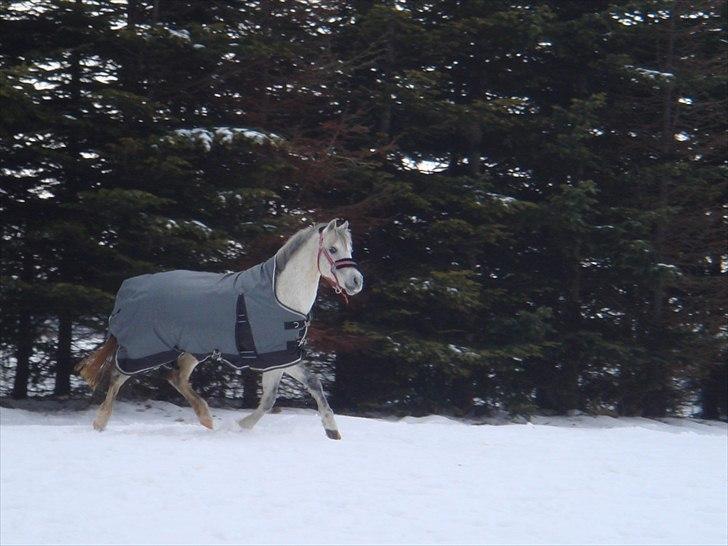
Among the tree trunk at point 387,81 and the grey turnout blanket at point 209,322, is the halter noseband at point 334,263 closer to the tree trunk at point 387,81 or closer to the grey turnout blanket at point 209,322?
the grey turnout blanket at point 209,322

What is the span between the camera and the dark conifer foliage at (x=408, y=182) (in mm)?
11391

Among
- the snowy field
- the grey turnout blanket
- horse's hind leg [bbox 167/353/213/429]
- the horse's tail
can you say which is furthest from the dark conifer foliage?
the snowy field

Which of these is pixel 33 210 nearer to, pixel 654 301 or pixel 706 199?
pixel 654 301

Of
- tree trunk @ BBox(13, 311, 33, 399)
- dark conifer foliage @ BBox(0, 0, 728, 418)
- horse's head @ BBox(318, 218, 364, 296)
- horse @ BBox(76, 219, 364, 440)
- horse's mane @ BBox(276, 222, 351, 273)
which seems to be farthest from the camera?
tree trunk @ BBox(13, 311, 33, 399)

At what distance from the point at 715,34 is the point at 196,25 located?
986cm

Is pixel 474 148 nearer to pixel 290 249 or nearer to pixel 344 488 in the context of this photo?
pixel 290 249

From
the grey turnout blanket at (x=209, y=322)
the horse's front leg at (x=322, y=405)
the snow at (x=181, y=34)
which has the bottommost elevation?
the horse's front leg at (x=322, y=405)

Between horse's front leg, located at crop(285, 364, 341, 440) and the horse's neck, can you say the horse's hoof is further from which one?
the horse's neck

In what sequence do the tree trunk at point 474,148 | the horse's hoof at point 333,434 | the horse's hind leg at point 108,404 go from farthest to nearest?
1. the tree trunk at point 474,148
2. the horse's hind leg at point 108,404
3. the horse's hoof at point 333,434

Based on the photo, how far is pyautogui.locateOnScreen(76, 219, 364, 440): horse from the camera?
7656 millimetres

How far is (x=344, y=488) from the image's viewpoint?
20.5 ft

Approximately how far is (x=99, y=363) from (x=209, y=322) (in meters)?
1.43

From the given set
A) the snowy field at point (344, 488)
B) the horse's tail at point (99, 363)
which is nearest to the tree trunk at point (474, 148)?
the snowy field at point (344, 488)

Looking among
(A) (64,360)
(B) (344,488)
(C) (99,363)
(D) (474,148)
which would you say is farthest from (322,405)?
(D) (474,148)
